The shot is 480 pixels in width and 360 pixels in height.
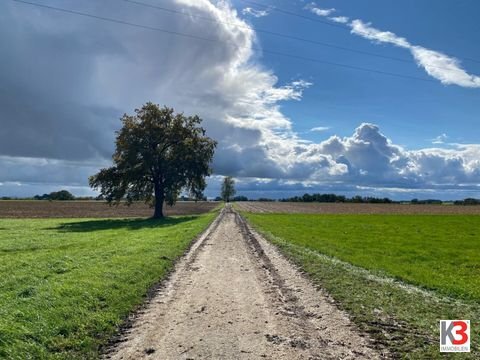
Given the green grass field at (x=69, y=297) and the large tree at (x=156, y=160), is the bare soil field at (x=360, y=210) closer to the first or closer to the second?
the large tree at (x=156, y=160)

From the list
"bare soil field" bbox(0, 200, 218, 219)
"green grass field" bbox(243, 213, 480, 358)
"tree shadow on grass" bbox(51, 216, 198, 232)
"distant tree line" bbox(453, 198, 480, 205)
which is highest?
"distant tree line" bbox(453, 198, 480, 205)

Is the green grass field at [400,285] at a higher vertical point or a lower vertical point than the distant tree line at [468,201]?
lower

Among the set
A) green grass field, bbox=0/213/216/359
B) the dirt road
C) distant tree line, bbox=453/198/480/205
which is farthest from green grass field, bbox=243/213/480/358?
distant tree line, bbox=453/198/480/205

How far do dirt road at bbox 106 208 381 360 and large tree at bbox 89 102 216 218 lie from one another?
134ft

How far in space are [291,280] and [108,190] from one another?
150ft

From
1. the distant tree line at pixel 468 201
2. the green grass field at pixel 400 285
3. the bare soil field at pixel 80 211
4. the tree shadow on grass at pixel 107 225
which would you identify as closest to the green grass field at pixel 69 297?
the green grass field at pixel 400 285

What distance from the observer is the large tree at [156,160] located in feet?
175

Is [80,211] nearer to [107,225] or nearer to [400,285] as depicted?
[107,225]

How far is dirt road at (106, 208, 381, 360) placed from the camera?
7.14 meters

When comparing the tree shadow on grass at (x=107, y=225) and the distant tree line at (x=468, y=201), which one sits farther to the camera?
the distant tree line at (x=468, y=201)

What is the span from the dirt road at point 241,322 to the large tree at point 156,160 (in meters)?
40.8

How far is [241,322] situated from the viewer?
885cm

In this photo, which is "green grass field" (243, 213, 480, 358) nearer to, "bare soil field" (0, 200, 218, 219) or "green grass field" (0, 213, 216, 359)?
"green grass field" (0, 213, 216, 359)

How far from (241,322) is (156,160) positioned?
47.3 m
